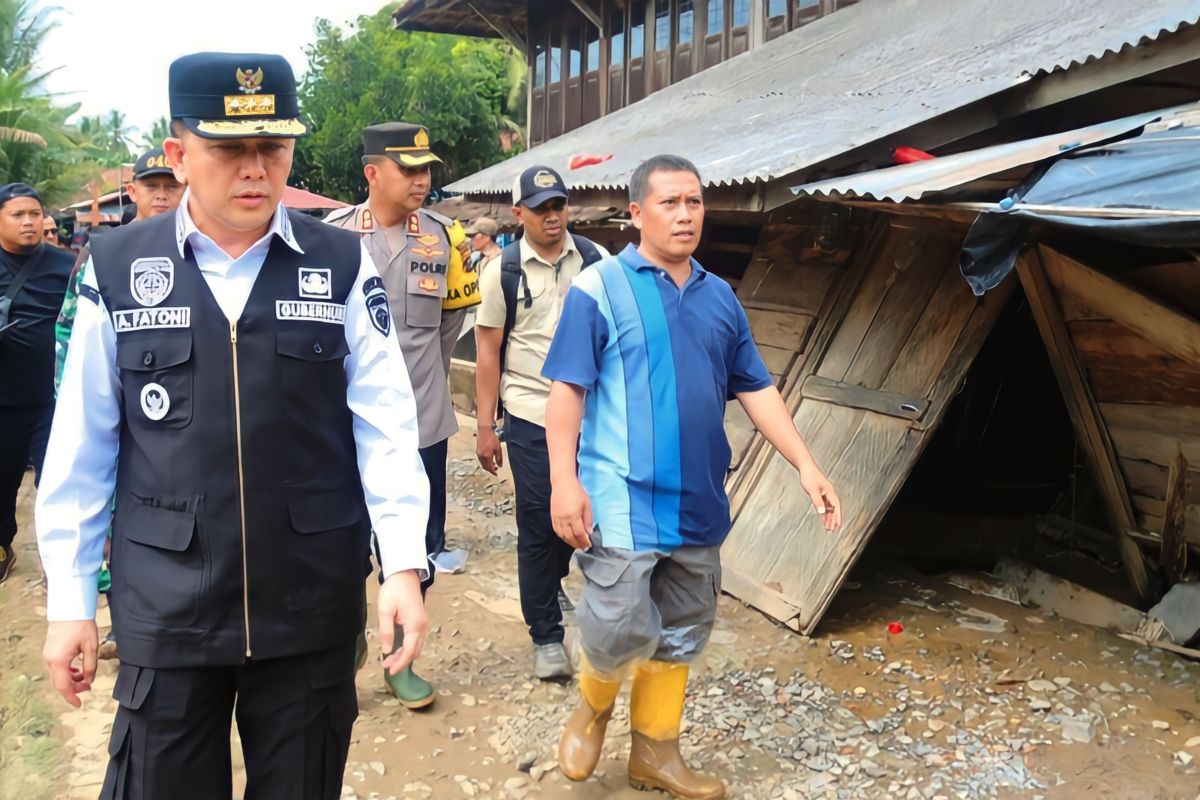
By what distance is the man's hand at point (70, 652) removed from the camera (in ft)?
5.75

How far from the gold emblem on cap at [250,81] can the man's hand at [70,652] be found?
3.43ft

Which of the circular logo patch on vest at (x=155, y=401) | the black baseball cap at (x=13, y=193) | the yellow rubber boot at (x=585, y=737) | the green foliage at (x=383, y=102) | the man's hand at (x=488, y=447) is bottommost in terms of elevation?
the yellow rubber boot at (x=585, y=737)

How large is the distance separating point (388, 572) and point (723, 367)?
138cm

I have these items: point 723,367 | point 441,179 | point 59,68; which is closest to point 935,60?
point 723,367

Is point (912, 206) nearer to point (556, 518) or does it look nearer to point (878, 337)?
point (878, 337)

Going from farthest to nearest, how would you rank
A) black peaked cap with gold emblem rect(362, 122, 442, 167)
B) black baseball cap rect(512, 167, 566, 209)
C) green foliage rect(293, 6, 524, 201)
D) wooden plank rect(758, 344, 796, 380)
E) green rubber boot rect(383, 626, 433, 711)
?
green foliage rect(293, 6, 524, 201) < wooden plank rect(758, 344, 796, 380) < black baseball cap rect(512, 167, 566, 209) < green rubber boot rect(383, 626, 433, 711) < black peaked cap with gold emblem rect(362, 122, 442, 167)

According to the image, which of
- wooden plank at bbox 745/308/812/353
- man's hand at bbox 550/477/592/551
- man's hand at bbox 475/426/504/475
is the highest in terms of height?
wooden plank at bbox 745/308/812/353

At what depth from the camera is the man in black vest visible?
1.75 meters

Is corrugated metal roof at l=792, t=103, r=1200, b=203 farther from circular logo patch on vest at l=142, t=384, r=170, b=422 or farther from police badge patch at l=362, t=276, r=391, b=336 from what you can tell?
circular logo patch on vest at l=142, t=384, r=170, b=422

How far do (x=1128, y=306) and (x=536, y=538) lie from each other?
8.45 ft

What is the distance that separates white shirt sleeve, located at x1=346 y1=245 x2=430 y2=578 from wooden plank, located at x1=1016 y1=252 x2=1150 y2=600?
125 inches

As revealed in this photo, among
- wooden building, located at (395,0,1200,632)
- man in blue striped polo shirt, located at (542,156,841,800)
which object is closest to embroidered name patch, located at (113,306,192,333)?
man in blue striped polo shirt, located at (542,156,841,800)

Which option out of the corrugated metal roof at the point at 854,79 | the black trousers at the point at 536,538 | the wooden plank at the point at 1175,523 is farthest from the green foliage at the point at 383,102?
the wooden plank at the point at 1175,523

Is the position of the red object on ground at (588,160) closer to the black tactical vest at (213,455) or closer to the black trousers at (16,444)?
the black trousers at (16,444)
